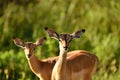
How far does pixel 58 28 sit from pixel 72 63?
5011 millimetres

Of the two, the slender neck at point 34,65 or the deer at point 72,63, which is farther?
the slender neck at point 34,65

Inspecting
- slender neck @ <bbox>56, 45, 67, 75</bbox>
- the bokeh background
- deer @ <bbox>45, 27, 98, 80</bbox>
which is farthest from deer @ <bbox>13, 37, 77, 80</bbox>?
the bokeh background

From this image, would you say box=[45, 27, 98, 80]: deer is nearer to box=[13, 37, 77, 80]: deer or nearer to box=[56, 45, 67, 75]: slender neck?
box=[56, 45, 67, 75]: slender neck

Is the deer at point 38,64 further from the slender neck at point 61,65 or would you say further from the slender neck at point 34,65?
the slender neck at point 61,65

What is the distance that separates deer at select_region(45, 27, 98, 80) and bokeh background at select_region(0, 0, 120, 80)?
46.2 inches

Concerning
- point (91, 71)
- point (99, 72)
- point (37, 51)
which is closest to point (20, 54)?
point (37, 51)

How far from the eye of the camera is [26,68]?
47.3 feet

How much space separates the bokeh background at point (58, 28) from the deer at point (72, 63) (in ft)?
3.85

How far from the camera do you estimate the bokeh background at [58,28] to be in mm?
14578

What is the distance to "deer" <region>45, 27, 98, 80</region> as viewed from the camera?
11.4m

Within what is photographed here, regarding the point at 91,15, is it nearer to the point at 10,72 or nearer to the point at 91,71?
the point at 10,72

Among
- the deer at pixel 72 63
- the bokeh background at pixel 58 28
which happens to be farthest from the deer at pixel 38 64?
the bokeh background at pixel 58 28

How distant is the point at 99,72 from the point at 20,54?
6.13 ft

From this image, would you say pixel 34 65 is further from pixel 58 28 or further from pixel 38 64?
pixel 58 28
